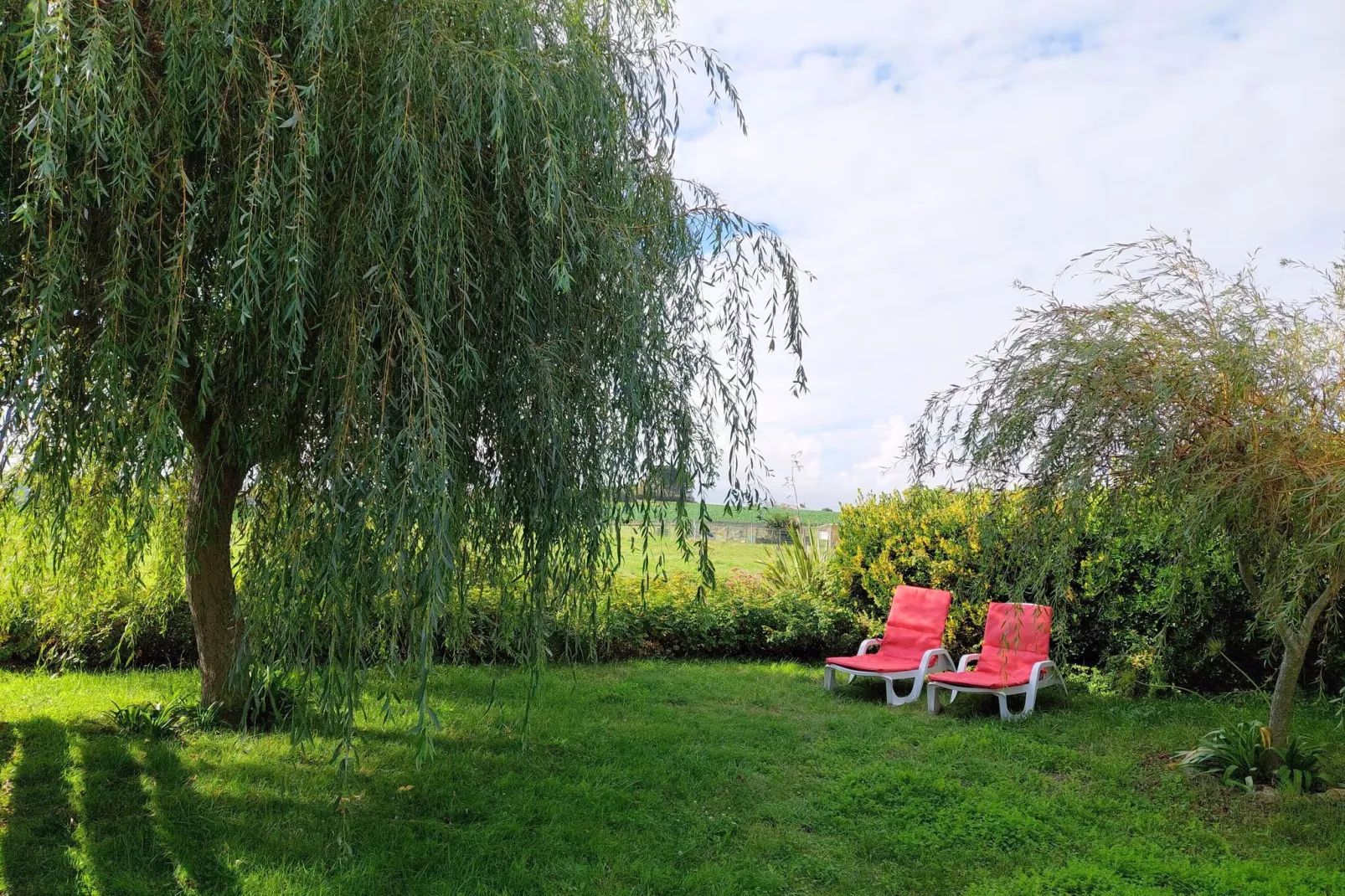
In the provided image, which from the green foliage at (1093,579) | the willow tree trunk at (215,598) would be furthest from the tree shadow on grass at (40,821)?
the green foliage at (1093,579)

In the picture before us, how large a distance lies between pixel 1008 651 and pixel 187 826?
5.82m

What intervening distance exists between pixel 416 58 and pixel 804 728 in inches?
203

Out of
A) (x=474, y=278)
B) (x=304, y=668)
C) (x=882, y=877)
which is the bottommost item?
(x=882, y=877)

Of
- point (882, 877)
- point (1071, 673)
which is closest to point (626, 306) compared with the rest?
point (882, 877)

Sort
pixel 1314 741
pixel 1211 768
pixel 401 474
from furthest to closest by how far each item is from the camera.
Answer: pixel 1314 741 → pixel 1211 768 → pixel 401 474

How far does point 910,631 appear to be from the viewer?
26.7 ft

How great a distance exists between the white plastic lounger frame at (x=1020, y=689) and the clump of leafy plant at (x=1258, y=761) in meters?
1.23

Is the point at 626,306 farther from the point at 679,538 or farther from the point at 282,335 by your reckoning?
the point at 282,335

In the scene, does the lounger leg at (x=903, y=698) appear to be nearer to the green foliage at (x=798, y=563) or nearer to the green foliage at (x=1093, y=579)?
the green foliage at (x=1093, y=579)

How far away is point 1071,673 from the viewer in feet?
25.9

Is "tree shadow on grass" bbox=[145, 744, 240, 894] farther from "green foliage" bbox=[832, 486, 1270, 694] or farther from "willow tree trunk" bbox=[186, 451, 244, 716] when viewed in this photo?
"green foliage" bbox=[832, 486, 1270, 694]

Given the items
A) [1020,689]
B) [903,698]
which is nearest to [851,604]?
[903,698]

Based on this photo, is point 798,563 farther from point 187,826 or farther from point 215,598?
point 187,826

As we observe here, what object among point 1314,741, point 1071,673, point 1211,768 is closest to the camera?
point 1211,768
